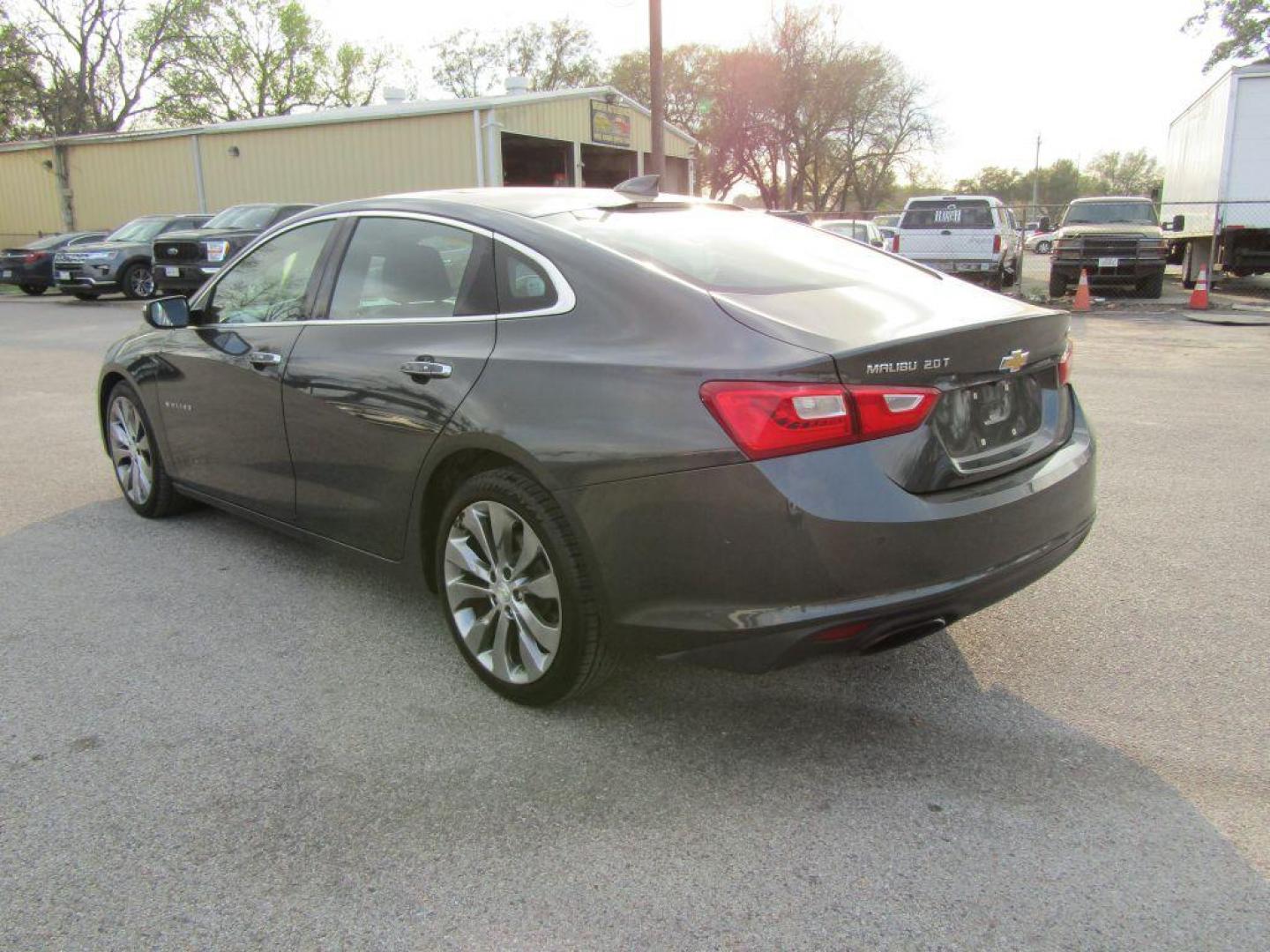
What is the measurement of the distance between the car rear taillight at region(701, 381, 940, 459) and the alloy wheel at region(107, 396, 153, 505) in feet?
11.9

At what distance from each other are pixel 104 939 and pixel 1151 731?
2796mm

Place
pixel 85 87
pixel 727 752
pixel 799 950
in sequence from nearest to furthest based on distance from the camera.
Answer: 1. pixel 799 950
2. pixel 727 752
3. pixel 85 87

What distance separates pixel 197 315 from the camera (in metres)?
4.53

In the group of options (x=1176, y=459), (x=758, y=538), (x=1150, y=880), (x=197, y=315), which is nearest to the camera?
(x=1150, y=880)

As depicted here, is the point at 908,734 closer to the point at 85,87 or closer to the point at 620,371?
the point at 620,371

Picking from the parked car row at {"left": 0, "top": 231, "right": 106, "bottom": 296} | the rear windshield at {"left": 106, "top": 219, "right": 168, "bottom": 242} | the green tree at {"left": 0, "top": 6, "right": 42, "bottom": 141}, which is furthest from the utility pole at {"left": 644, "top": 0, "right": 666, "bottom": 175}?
the green tree at {"left": 0, "top": 6, "right": 42, "bottom": 141}

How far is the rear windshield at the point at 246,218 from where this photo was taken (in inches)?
698

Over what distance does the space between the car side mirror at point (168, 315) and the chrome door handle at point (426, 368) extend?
1.81 metres

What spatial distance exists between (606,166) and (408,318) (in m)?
28.8

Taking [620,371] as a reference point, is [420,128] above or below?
above

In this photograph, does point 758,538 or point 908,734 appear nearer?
point 758,538

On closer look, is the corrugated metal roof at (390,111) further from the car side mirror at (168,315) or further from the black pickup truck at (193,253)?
the car side mirror at (168,315)

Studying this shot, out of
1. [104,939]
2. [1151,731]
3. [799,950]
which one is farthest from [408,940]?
[1151,731]

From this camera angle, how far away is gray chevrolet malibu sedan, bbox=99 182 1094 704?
247 cm
